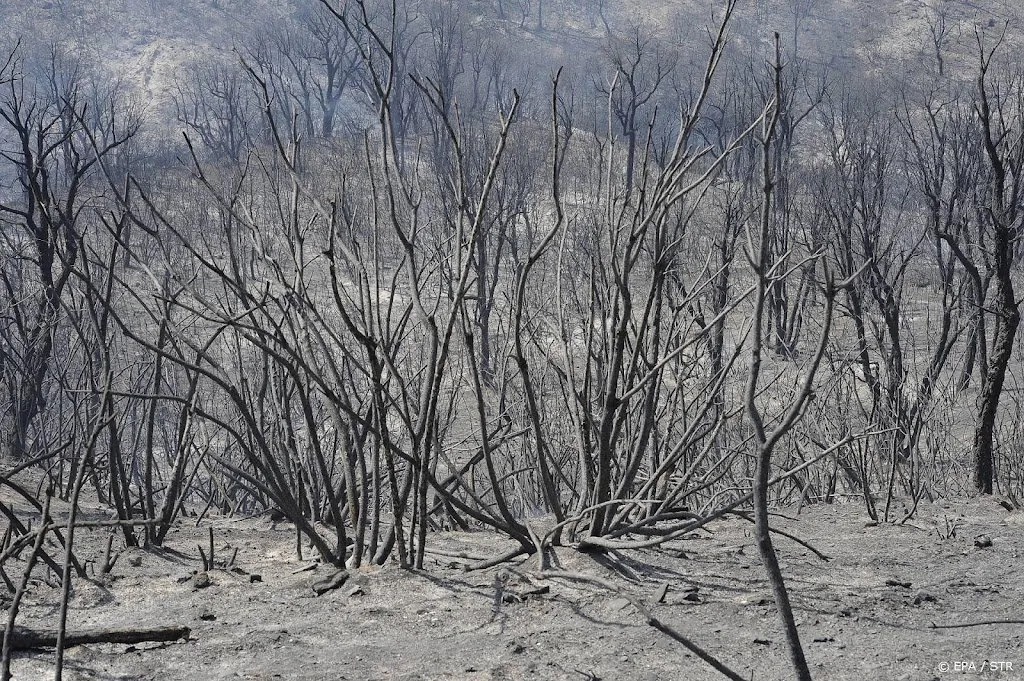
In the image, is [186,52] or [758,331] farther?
[186,52]

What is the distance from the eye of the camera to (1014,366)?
17078 millimetres

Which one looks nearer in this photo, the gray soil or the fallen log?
the gray soil

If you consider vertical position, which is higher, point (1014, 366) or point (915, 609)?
point (1014, 366)

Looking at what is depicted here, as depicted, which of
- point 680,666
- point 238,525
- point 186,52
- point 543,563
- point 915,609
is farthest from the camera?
point 186,52

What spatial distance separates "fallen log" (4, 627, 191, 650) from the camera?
1790 millimetres

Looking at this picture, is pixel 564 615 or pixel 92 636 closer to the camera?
pixel 92 636

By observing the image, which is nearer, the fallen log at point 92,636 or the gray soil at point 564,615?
the gray soil at point 564,615

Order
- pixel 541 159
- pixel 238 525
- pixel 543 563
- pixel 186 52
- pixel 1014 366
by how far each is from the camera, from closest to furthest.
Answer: pixel 543 563 < pixel 238 525 < pixel 1014 366 < pixel 541 159 < pixel 186 52

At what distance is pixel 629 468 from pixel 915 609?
29.7 inches

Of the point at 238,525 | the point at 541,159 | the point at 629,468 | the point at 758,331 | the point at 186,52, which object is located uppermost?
the point at 186,52

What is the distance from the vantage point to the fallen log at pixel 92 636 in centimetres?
179

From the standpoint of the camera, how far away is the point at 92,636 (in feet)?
5.98

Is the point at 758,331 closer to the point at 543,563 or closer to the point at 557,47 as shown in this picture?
the point at 543,563

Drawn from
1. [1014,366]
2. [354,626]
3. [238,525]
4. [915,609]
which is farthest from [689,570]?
[1014,366]
